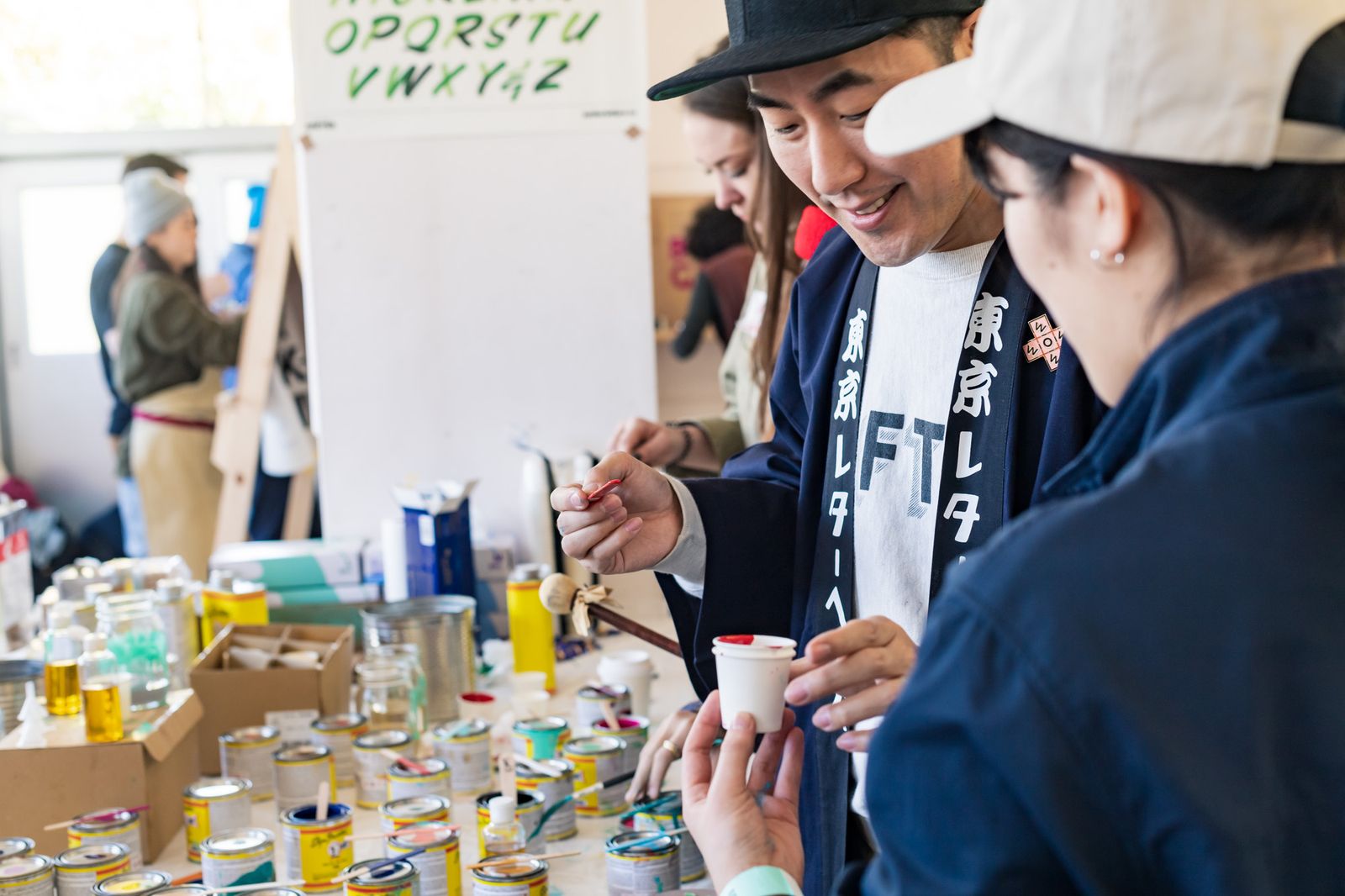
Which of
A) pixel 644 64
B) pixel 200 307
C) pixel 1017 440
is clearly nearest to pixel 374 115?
pixel 644 64

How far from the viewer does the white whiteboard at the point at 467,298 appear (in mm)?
3355

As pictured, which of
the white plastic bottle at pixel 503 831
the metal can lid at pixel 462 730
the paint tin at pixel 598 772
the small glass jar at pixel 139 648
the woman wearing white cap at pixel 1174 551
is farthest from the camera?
the small glass jar at pixel 139 648

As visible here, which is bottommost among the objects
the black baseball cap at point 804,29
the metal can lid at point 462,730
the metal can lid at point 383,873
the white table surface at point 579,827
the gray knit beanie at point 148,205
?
the white table surface at point 579,827

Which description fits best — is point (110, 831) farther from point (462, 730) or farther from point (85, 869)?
point (462, 730)

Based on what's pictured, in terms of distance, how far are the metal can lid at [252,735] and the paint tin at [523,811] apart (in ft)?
1.40

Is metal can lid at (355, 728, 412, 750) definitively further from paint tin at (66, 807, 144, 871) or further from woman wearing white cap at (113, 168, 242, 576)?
woman wearing white cap at (113, 168, 242, 576)

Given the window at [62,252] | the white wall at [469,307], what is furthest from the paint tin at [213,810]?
the window at [62,252]

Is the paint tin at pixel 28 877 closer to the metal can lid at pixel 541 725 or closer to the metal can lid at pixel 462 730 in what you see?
the metal can lid at pixel 462 730

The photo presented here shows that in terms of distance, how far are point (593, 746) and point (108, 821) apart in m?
0.65

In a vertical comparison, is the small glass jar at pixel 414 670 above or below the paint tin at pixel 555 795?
above

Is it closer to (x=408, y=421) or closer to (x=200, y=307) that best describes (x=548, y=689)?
(x=408, y=421)

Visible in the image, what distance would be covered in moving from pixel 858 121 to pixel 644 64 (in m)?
2.06

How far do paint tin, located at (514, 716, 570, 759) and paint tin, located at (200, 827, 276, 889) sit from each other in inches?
19.7

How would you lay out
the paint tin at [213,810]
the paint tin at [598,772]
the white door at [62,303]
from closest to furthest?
the paint tin at [213,810] → the paint tin at [598,772] → the white door at [62,303]
